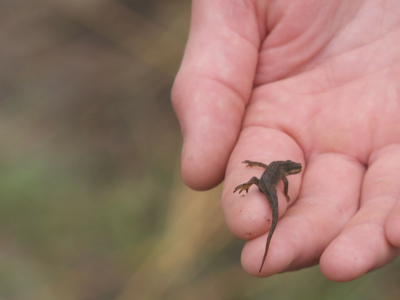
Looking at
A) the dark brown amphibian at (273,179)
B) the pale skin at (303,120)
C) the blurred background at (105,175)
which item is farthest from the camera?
the blurred background at (105,175)

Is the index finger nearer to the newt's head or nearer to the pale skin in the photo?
the pale skin

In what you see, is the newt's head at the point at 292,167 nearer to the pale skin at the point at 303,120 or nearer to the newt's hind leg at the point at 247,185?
the pale skin at the point at 303,120

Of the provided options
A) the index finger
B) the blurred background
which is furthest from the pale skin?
the blurred background

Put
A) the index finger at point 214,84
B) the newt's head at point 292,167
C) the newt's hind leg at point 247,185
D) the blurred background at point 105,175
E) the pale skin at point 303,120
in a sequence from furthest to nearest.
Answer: the blurred background at point 105,175
the index finger at point 214,84
the newt's head at point 292,167
the newt's hind leg at point 247,185
the pale skin at point 303,120

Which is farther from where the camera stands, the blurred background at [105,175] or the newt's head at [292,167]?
the blurred background at [105,175]

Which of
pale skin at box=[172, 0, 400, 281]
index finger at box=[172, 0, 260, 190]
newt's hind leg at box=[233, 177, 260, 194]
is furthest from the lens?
index finger at box=[172, 0, 260, 190]

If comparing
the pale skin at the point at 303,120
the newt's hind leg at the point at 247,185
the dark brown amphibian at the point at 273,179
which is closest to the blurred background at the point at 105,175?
the pale skin at the point at 303,120

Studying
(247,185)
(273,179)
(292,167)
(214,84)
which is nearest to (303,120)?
(292,167)
